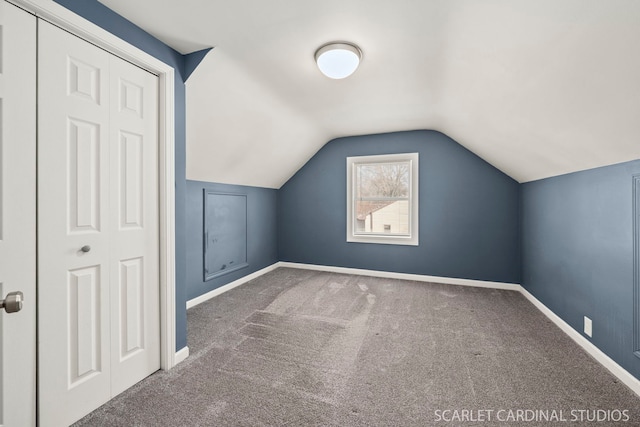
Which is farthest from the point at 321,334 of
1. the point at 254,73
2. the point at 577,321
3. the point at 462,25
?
the point at 462,25

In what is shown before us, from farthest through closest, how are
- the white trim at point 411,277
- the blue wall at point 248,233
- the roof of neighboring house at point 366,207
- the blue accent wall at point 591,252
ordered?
the roof of neighboring house at point 366,207 → the white trim at point 411,277 → the blue wall at point 248,233 → the blue accent wall at point 591,252

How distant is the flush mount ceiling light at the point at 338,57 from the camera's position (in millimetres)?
1927

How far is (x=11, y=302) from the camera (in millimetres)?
914

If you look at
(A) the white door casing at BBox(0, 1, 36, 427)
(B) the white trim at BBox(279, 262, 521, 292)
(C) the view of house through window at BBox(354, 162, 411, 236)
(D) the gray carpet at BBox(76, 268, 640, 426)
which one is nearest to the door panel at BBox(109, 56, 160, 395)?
(D) the gray carpet at BBox(76, 268, 640, 426)

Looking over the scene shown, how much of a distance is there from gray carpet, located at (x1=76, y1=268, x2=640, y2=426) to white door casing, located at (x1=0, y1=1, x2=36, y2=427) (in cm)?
40

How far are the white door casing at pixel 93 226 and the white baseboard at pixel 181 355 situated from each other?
0.12 metres

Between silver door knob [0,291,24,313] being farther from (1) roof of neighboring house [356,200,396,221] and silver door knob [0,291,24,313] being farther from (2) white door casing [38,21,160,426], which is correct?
(1) roof of neighboring house [356,200,396,221]

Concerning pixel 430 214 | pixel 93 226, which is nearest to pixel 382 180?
pixel 430 214

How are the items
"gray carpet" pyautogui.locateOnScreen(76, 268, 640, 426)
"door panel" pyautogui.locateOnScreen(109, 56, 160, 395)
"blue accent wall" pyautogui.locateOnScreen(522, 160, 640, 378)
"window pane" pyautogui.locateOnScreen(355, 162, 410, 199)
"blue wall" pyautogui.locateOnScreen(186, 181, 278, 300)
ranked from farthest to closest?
"window pane" pyautogui.locateOnScreen(355, 162, 410, 199) < "blue wall" pyautogui.locateOnScreen(186, 181, 278, 300) < "blue accent wall" pyautogui.locateOnScreen(522, 160, 640, 378) < "door panel" pyautogui.locateOnScreen(109, 56, 160, 395) < "gray carpet" pyautogui.locateOnScreen(76, 268, 640, 426)

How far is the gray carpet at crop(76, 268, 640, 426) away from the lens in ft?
5.11

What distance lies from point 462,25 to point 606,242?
1.86m

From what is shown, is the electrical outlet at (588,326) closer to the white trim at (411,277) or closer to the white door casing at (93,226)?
the white trim at (411,277)

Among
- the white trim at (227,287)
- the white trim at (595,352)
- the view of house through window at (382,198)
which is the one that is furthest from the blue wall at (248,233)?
the white trim at (595,352)

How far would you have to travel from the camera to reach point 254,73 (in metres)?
2.34
